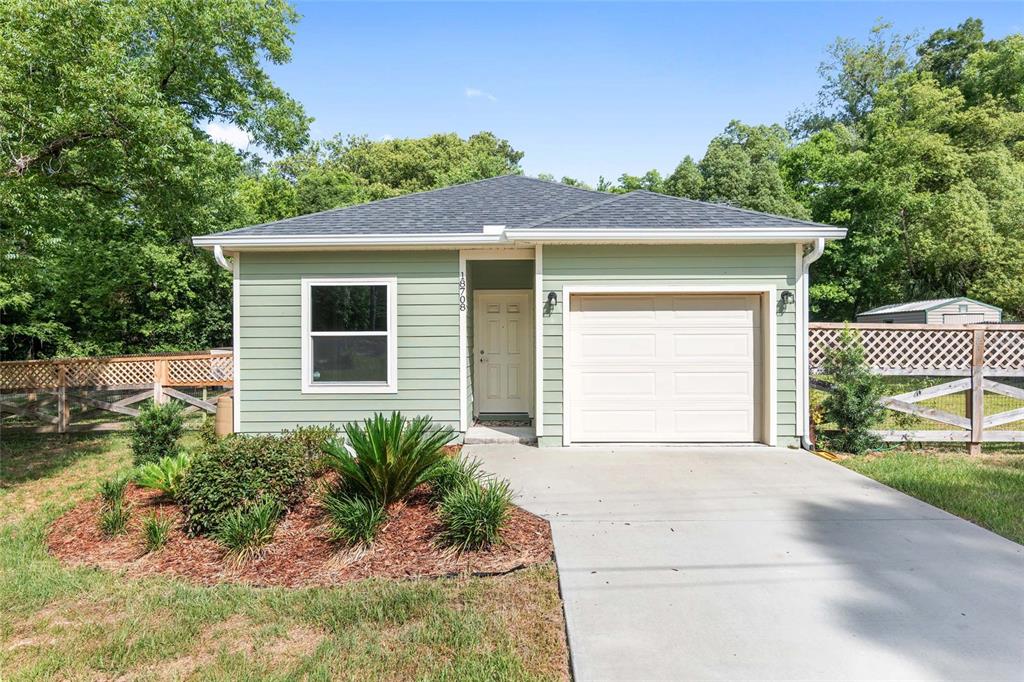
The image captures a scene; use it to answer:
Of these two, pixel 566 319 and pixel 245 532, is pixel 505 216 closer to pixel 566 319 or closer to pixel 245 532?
pixel 566 319

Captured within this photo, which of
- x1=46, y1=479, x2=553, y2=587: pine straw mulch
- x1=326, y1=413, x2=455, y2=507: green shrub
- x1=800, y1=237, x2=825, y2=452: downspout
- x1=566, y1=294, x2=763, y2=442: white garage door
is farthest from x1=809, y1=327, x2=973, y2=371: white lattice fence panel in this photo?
x1=326, y1=413, x2=455, y2=507: green shrub

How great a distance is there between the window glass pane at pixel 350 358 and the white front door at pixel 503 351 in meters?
1.81

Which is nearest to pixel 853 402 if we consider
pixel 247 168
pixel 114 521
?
pixel 114 521

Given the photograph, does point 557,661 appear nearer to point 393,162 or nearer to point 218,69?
point 218,69

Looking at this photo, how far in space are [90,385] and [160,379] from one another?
3.44 feet

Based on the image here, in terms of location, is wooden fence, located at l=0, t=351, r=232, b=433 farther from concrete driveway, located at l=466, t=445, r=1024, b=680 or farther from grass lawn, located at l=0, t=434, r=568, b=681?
concrete driveway, located at l=466, t=445, r=1024, b=680

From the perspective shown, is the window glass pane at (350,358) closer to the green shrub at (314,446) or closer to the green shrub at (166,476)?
the green shrub at (314,446)

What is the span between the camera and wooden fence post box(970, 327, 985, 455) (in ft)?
22.3

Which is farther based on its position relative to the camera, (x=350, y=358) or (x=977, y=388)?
(x=350, y=358)

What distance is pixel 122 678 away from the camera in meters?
2.47

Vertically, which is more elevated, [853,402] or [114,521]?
[853,402]

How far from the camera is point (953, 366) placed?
22.5 feet

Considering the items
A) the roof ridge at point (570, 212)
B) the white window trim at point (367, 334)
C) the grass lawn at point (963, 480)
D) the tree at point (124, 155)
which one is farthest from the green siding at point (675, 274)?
the tree at point (124, 155)

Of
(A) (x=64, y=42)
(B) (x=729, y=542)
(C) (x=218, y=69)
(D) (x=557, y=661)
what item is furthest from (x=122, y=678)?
(C) (x=218, y=69)
